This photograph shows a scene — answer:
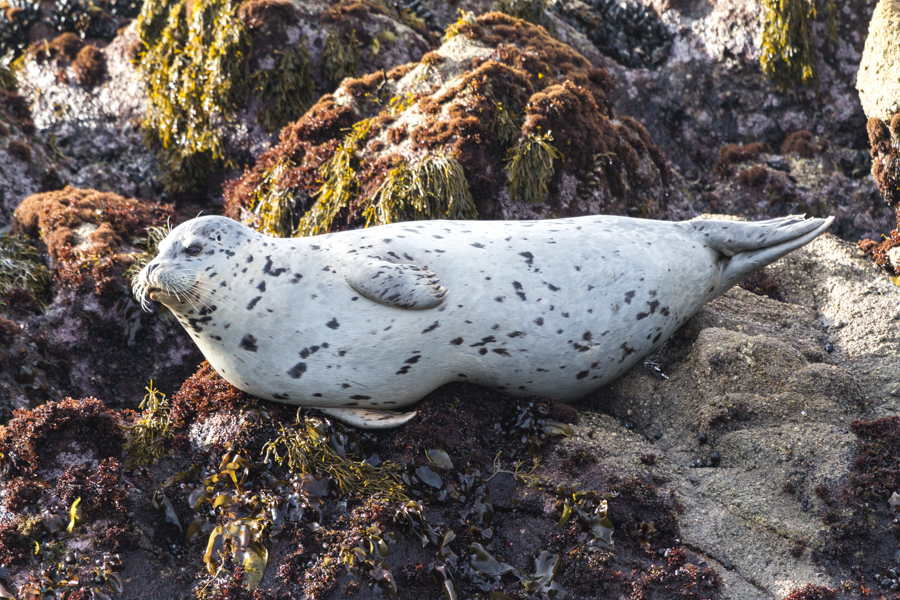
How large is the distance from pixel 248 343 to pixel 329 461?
81 cm

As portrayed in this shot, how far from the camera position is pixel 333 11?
7.86 metres

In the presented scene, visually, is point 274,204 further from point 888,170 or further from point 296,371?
point 888,170

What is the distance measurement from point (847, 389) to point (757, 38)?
518cm

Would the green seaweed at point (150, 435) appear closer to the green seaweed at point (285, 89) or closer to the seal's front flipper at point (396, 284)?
the seal's front flipper at point (396, 284)

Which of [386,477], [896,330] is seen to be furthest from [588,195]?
[386,477]

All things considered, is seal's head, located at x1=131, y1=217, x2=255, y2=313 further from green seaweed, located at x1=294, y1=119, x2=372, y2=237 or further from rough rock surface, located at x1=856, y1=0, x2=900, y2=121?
rough rock surface, located at x1=856, y1=0, x2=900, y2=121

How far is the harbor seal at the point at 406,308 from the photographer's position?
13.5 feet

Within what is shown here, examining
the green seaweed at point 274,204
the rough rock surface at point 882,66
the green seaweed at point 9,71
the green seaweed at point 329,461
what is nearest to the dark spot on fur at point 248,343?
the green seaweed at point 329,461

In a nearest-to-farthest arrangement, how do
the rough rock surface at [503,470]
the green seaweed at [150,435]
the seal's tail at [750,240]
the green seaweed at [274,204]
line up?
the rough rock surface at [503,470] → the green seaweed at [150,435] → the seal's tail at [750,240] → the green seaweed at [274,204]

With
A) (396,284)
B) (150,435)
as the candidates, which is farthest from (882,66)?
(150,435)

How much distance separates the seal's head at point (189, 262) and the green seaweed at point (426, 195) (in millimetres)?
1465

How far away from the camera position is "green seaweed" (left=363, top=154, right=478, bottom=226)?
559 cm

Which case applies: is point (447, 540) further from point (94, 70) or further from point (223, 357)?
point (94, 70)

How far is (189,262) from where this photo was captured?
415cm
